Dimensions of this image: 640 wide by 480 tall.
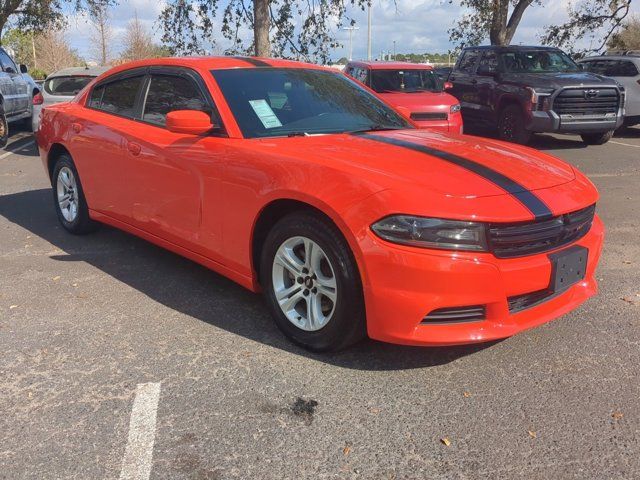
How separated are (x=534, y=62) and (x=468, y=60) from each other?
169cm

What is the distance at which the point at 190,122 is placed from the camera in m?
3.76

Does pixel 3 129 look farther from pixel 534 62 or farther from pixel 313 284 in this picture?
pixel 313 284

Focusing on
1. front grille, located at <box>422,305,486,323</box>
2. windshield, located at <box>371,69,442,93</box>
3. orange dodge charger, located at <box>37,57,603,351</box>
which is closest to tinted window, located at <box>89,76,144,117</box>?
orange dodge charger, located at <box>37,57,603,351</box>

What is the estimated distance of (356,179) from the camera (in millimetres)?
3086

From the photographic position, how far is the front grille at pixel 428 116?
34.1 ft

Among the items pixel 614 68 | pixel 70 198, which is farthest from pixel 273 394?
pixel 614 68

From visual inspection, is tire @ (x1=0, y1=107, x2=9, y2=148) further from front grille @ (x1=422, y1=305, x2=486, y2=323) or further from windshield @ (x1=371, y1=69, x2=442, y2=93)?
front grille @ (x1=422, y1=305, x2=486, y2=323)

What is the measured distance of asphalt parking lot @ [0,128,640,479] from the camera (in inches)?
101

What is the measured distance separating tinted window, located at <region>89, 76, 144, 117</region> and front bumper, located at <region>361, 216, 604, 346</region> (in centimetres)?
276

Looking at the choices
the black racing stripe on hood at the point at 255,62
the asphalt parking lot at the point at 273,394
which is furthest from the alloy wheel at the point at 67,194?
the black racing stripe on hood at the point at 255,62

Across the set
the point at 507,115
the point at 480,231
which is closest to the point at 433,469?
the point at 480,231

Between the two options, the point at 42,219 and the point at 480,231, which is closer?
the point at 480,231

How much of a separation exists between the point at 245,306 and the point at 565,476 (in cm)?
229

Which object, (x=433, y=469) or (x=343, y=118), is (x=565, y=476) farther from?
(x=343, y=118)
